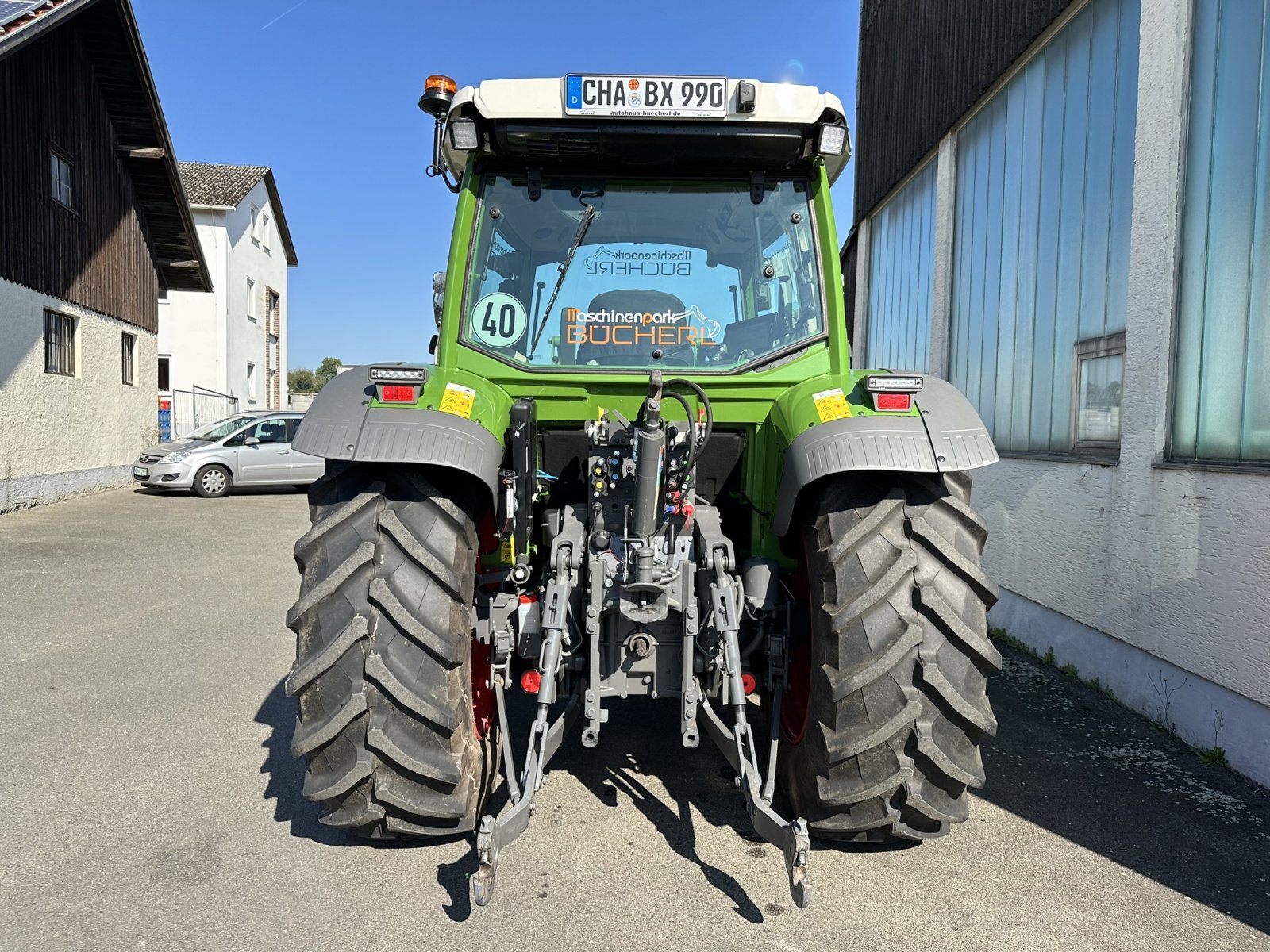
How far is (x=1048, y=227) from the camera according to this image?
6148 mm

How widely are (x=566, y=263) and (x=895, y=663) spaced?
6.34 ft

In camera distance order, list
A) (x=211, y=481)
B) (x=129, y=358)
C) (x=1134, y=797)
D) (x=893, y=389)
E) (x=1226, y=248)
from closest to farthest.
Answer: (x=893, y=389)
(x=1134, y=797)
(x=1226, y=248)
(x=211, y=481)
(x=129, y=358)

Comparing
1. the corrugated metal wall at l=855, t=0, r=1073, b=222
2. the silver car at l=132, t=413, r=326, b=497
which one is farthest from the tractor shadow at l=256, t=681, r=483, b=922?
the silver car at l=132, t=413, r=326, b=497

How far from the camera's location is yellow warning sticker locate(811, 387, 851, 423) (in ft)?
9.36

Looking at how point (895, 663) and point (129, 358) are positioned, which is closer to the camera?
point (895, 663)

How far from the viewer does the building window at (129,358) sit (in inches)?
637

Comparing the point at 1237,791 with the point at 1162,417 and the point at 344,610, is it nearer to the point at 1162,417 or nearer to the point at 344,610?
the point at 1162,417

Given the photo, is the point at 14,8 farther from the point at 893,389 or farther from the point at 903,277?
the point at 893,389

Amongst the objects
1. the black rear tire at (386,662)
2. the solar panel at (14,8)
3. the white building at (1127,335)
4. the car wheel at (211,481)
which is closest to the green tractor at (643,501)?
the black rear tire at (386,662)

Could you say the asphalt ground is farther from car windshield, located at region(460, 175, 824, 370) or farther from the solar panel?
the solar panel

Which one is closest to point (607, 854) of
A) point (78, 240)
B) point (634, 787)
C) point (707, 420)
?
point (634, 787)

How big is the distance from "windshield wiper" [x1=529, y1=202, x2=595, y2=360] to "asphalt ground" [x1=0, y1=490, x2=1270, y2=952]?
72.3 inches

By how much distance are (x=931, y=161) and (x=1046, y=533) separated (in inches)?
197

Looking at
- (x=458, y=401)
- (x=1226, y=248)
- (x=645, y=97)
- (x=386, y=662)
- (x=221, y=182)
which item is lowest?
(x=386, y=662)
